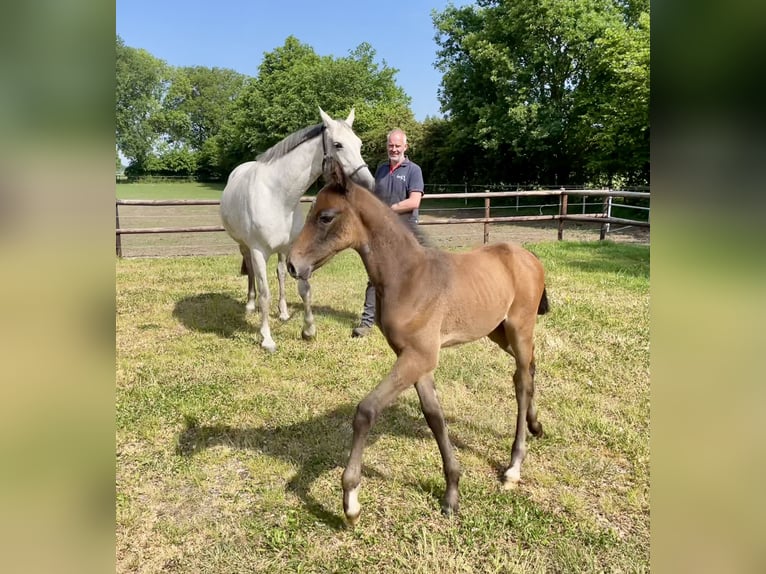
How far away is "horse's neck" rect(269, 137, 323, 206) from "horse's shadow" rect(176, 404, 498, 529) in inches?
93.9

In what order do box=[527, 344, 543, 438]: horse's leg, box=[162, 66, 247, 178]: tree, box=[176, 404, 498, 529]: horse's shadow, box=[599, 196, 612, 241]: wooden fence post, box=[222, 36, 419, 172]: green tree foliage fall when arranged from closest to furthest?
box=[176, 404, 498, 529]: horse's shadow, box=[527, 344, 543, 438]: horse's leg, box=[599, 196, 612, 241]: wooden fence post, box=[222, 36, 419, 172]: green tree foliage, box=[162, 66, 247, 178]: tree

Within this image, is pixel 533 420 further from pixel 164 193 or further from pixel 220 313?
pixel 164 193

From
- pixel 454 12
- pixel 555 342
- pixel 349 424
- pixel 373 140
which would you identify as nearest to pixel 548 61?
pixel 454 12

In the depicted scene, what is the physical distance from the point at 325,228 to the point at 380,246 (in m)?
0.31

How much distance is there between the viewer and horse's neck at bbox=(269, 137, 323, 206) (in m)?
4.86

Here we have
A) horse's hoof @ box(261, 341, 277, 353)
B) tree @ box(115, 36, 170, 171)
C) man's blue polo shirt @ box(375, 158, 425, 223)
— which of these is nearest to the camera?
tree @ box(115, 36, 170, 171)

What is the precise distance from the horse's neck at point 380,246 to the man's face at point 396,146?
8.30 feet

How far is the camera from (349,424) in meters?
3.55

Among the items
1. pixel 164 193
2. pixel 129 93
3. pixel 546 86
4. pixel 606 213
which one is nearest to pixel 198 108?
pixel 164 193

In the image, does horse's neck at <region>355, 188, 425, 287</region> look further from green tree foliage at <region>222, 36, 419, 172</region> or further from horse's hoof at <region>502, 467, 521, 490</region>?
green tree foliage at <region>222, 36, 419, 172</region>

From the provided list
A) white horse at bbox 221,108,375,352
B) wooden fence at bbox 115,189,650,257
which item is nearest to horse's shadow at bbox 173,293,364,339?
white horse at bbox 221,108,375,352

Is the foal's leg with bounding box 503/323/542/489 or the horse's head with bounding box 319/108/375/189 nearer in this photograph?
the foal's leg with bounding box 503/323/542/489
